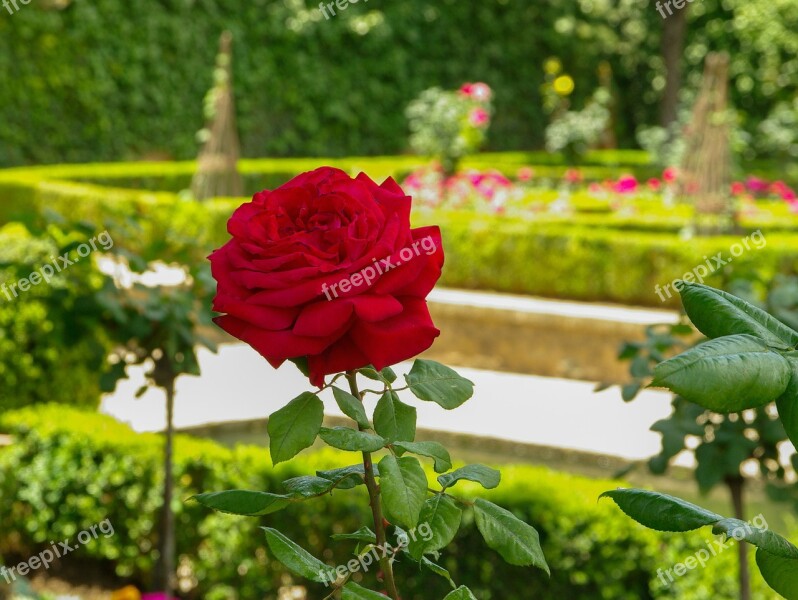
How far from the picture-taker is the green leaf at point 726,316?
0.65 m

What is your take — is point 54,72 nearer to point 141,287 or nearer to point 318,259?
point 141,287

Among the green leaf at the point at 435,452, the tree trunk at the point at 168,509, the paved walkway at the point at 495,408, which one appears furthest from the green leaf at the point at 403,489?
the paved walkway at the point at 495,408

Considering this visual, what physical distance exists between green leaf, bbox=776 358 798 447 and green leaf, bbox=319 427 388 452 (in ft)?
0.90

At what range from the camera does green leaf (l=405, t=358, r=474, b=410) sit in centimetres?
81

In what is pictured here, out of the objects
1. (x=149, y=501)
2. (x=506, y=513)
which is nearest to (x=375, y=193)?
(x=506, y=513)

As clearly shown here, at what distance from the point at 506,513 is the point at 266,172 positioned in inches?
404

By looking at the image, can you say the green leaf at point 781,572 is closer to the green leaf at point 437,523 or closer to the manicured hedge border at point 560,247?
the green leaf at point 437,523

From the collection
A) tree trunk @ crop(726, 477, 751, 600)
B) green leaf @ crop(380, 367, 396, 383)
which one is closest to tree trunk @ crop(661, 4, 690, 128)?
tree trunk @ crop(726, 477, 751, 600)

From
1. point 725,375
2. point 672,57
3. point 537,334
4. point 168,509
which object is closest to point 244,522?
point 168,509

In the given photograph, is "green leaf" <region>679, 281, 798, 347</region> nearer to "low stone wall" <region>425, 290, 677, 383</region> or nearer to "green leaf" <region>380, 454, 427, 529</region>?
"green leaf" <region>380, 454, 427, 529</region>

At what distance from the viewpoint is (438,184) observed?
30.8 feet

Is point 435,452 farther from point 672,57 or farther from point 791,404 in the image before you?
point 672,57

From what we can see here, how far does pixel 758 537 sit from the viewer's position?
643 millimetres

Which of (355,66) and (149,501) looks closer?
(149,501)
